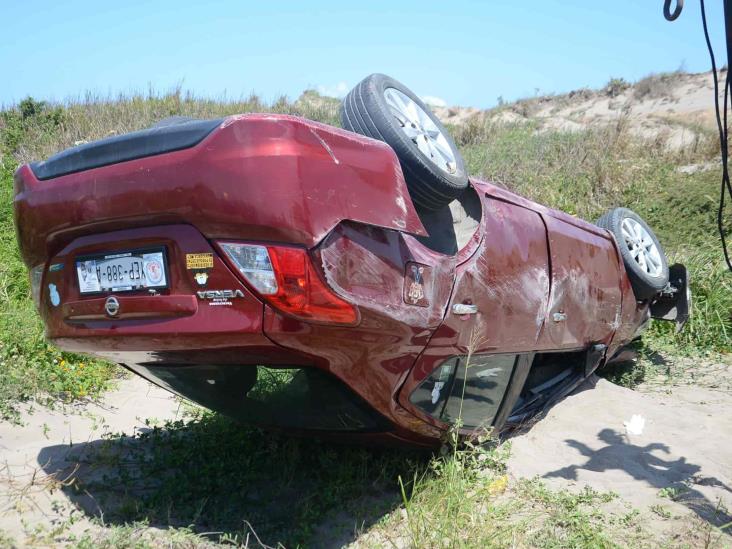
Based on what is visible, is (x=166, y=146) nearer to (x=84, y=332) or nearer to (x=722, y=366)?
(x=84, y=332)

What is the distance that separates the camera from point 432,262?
294cm

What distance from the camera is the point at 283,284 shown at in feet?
7.72

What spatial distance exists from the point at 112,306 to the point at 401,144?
1.31 m

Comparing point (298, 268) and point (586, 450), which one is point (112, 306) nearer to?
point (298, 268)

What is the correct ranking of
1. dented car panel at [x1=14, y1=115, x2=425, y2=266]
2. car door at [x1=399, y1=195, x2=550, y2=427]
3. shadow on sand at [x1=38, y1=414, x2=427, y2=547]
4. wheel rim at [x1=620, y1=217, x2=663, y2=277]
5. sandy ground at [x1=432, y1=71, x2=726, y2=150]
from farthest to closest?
1. sandy ground at [x1=432, y1=71, x2=726, y2=150]
2. wheel rim at [x1=620, y1=217, x2=663, y2=277]
3. shadow on sand at [x1=38, y1=414, x2=427, y2=547]
4. car door at [x1=399, y1=195, x2=550, y2=427]
5. dented car panel at [x1=14, y1=115, x2=425, y2=266]

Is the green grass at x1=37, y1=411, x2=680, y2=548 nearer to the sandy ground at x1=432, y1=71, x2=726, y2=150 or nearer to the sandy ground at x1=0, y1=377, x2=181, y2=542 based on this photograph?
the sandy ground at x1=0, y1=377, x2=181, y2=542

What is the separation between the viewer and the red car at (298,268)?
2.38 meters

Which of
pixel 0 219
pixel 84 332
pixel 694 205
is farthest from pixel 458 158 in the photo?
pixel 694 205

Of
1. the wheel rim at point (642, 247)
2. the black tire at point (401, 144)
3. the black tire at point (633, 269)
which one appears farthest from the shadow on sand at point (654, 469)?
the black tire at point (401, 144)

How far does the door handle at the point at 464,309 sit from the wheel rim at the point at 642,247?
264cm

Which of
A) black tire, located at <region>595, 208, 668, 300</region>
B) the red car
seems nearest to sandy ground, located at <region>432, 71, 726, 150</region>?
black tire, located at <region>595, 208, 668, 300</region>

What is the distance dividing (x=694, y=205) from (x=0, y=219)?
879 centimetres

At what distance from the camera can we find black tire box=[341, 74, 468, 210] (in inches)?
118

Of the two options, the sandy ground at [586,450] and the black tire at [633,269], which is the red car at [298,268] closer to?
the sandy ground at [586,450]
